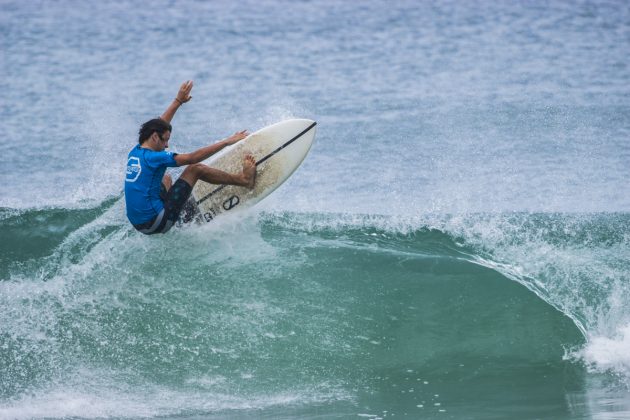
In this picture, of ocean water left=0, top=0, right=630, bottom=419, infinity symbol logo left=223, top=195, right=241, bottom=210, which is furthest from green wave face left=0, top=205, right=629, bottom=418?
infinity symbol logo left=223, top=195, right=241, bottom=210

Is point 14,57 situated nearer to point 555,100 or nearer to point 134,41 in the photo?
point 134,41

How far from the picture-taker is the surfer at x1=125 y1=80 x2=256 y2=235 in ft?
26.7

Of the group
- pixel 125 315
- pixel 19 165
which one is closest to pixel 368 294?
pixel 125 315

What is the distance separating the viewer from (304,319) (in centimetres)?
853

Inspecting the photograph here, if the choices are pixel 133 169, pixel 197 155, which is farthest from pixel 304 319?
pixel 133 169

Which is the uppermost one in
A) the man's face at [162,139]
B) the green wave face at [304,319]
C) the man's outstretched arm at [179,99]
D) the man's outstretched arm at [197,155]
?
the man's outstretched arm at [179,99]

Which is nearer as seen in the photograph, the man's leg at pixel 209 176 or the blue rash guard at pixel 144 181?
the blue rash guard at pixel 144 181

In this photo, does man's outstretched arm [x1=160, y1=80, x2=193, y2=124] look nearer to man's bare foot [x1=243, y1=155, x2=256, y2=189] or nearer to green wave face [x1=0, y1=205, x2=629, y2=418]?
man's bare foot [x1=243, y1=155, x2=256, y2=189]

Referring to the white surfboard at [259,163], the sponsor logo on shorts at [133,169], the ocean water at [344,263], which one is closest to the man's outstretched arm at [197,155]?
the sponsor logo on shorts at [133,169]

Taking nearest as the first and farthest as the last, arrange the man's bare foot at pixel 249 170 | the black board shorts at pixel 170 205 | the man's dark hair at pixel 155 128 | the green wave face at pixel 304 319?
1. the green wave face at pixel 304 319
2. the man's dark hair at pixel 155 128
3. the black board shorts at pixel 170 205
4. the man's bare foot at pixel 249 170

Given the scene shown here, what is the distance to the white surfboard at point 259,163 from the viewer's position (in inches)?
367

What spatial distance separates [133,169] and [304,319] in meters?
2.01

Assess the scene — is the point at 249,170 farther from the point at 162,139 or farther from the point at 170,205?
the point at 162,139

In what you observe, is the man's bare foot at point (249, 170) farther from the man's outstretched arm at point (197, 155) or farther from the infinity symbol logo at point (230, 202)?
the man's outstretched arm at point (197, 155)
